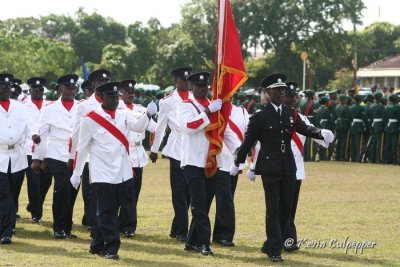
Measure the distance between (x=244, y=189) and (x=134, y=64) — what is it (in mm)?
58590

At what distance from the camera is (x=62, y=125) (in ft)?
48.3

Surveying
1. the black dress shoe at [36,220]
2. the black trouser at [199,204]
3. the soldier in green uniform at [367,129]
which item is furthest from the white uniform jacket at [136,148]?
the soldier in green uniform at [367,129]

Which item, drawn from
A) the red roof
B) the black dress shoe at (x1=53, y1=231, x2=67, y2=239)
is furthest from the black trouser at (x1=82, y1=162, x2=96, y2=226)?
the red roof

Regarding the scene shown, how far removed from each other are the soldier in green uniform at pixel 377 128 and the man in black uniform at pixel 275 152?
54.9ft

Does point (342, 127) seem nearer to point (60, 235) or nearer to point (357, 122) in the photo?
point (357, 122)

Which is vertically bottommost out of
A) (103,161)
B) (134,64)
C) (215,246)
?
(215,246)

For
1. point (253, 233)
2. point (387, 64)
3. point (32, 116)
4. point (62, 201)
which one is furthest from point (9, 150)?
point (387, 64)

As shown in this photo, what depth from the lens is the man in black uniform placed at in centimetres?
1185

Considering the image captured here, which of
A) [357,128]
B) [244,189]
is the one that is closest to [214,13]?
[357,128]

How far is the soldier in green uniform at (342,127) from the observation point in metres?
29.9

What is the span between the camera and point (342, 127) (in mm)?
30016

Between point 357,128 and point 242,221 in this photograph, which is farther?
point 357,128

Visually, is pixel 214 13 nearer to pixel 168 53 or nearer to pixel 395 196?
pixel 168 53

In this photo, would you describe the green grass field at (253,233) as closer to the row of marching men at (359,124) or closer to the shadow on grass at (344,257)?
the shadow on grass at (344,257)
